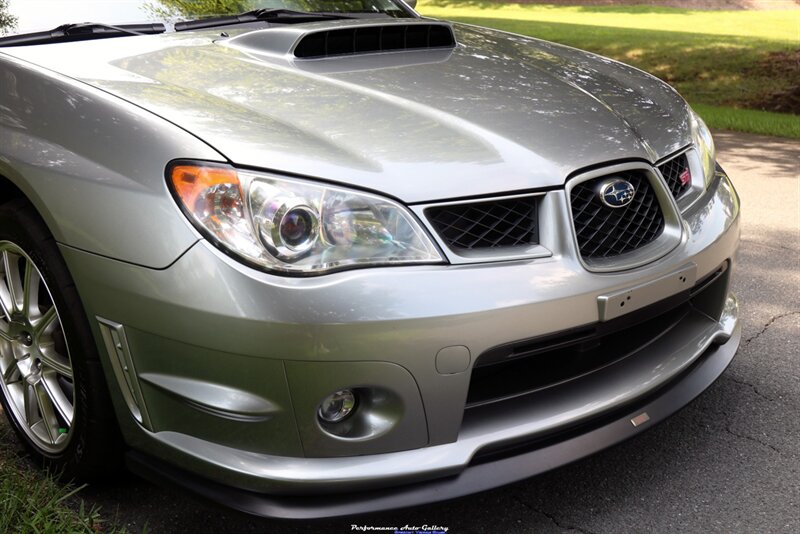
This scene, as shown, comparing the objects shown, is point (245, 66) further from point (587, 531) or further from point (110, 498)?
point (587, 531)

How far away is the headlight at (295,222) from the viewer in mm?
1936

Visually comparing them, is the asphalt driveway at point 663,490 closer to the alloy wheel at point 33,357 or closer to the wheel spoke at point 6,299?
the alloy wheel at point 33,357

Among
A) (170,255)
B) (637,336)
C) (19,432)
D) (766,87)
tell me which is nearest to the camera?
(170,255)

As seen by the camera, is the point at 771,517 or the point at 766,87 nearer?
the point at 771,517

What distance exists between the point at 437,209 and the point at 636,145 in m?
0.73

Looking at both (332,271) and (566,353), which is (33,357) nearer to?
(332,271)

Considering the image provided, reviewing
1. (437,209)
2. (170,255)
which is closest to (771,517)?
(437,209)

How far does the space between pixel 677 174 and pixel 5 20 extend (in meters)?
2.30

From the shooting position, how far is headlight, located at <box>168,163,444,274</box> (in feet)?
6.35

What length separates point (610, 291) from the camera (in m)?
2.15

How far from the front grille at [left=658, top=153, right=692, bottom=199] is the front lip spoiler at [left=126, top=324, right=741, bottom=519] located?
674 mm

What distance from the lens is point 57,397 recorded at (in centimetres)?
255

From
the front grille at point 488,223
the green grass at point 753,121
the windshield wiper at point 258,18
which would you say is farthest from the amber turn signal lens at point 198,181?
the green grass at point 753,121

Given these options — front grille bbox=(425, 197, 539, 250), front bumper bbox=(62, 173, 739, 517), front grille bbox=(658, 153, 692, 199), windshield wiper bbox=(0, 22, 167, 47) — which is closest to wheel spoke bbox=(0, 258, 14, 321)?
front bumper bbox=(62, 173, 739, 517)
